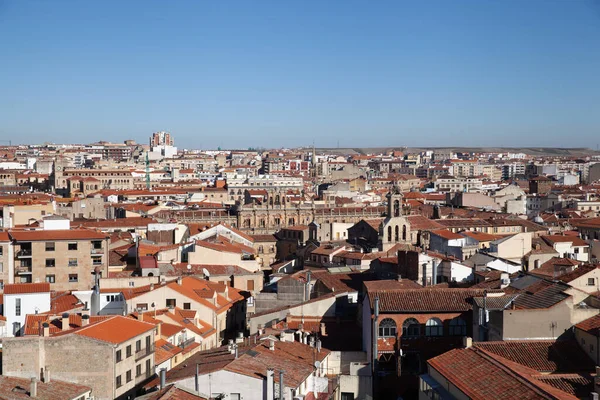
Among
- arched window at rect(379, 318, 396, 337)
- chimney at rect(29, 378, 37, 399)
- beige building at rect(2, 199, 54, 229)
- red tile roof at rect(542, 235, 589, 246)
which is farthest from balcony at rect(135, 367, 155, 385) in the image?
red tile roof at rect(542, 235, 589, 246)

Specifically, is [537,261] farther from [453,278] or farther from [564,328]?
[564,328]

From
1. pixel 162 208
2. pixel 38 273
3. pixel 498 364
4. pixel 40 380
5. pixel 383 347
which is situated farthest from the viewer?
pixel 162 208

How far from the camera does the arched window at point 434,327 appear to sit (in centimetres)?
2750

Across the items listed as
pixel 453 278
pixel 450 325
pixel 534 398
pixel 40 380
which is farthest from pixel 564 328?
pixel 40 380

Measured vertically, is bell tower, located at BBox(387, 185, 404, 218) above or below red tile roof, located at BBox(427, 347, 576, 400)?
above

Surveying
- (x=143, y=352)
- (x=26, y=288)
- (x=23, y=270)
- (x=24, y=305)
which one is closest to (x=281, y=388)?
(x=143, y=352)

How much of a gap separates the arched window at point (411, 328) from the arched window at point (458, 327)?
1043 mm

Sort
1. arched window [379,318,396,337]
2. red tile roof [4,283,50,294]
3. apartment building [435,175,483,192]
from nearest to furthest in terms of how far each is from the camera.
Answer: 1. arched window [379,318,396,337]
2. red tile roof [4,283,50,294]
3. apartment building [435,175,483,192]

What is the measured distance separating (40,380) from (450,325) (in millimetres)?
12067

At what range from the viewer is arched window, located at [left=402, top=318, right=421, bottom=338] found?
2738 centimetres

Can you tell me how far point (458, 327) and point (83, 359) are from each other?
11209mm

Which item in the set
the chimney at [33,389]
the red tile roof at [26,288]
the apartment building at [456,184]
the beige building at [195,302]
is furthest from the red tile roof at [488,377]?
the apartment building at [456,184]

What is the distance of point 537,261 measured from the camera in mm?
39938

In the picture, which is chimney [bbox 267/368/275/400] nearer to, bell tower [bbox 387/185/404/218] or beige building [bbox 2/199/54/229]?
bell tower [bbox 387/185/404/218]
